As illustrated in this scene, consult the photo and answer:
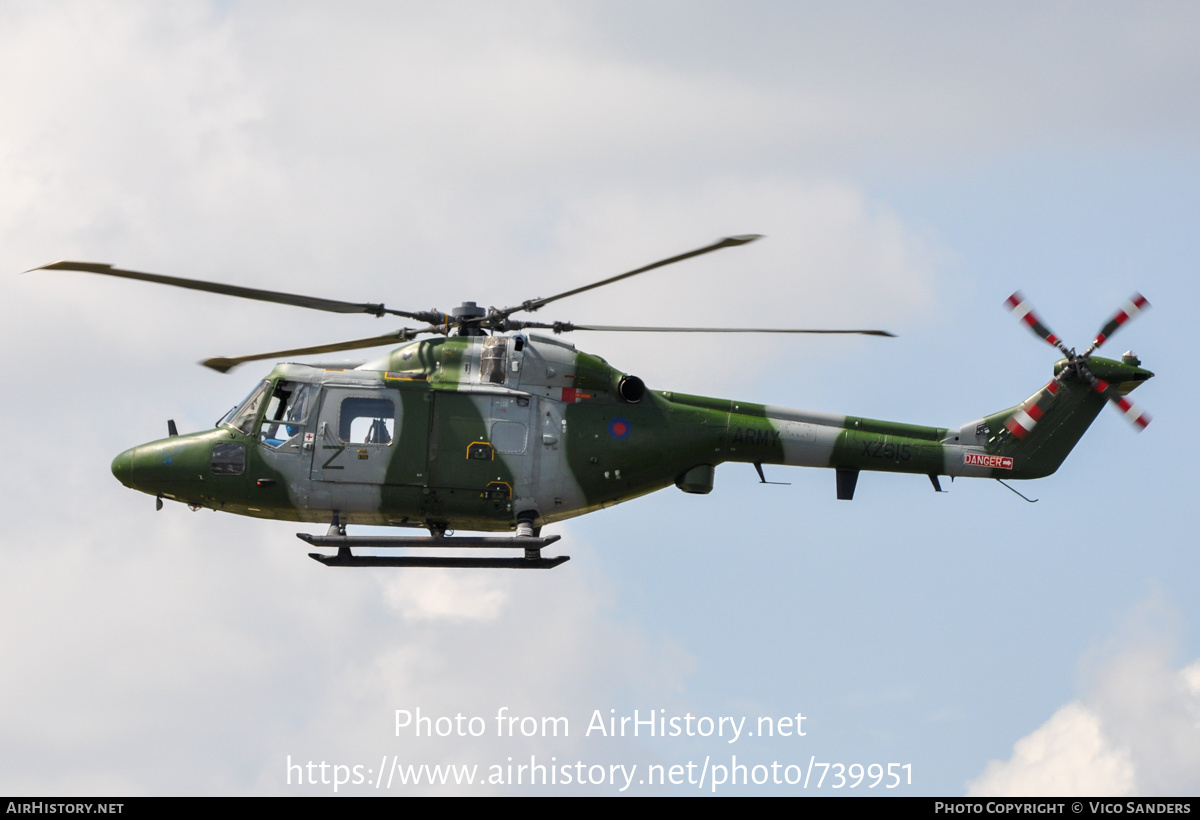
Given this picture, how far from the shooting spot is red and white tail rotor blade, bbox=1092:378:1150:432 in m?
28.9

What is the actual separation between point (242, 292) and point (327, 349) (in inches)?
112

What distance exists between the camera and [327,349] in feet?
92.4

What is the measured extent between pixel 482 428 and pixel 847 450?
7.14 meters

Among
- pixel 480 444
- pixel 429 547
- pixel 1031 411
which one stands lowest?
pixel 429 547

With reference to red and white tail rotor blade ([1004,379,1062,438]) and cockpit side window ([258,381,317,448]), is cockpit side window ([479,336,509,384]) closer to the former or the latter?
cockpit side window ([258,381,317,448])

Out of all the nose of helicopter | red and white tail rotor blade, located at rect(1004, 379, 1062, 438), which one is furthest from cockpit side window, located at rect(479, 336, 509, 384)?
red and white tail rotor blade, located at rect(1004, 379, 1062, 438)

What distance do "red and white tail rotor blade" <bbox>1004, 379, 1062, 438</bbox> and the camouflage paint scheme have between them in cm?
143

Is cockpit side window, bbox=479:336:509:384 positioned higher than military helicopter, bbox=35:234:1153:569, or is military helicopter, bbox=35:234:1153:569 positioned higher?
cockpit side window, bbox=479:336:509:384

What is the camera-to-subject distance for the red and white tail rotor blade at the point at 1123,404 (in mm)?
28891

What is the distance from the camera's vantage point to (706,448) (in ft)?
92.1

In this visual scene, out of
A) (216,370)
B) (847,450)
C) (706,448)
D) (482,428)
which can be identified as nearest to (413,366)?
(482,428)

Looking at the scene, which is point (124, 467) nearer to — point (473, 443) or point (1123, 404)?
point (473, 443)

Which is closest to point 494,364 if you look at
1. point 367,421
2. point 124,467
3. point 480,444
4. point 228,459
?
point 480,444
